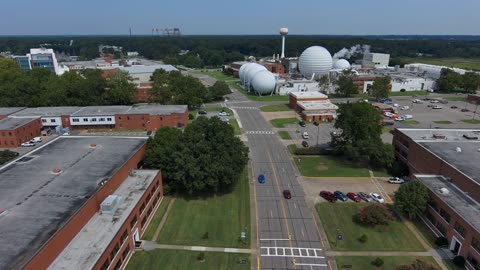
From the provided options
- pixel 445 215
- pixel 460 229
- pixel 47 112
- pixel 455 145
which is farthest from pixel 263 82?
pixel 460 229

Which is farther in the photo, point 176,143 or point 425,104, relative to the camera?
point 425,104

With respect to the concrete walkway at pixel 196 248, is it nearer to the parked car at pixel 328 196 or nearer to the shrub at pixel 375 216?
the shrub at pixel 375 216

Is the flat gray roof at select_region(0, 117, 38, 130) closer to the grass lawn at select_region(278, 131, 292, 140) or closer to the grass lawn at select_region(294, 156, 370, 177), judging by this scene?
the grass lawn at select_region(278, 131, 292, 140)

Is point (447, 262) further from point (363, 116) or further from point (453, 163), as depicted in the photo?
Answer: point (363, 116)

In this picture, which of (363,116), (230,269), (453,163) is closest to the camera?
(230,269)

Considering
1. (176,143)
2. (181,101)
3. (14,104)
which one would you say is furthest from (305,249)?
(14,104)

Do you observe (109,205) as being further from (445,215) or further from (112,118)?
(112,118)
